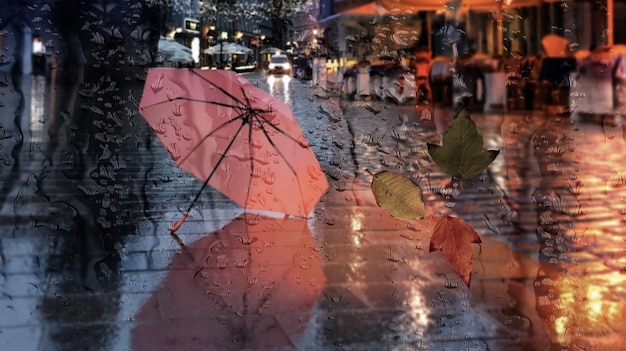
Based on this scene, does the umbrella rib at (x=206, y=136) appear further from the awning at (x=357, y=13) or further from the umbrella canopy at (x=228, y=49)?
the awning at (x=357, y=13)

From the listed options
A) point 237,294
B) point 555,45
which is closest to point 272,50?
point 237,294

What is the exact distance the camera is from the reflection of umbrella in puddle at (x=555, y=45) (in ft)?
18.4

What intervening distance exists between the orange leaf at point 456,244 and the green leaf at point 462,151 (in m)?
0.45

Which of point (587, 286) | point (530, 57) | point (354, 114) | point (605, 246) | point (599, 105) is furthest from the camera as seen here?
point (599, 105)

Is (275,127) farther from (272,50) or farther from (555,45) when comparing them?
(555,45)

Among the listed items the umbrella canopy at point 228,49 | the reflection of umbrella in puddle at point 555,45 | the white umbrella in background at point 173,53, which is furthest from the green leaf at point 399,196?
the reflection of umbrella in puddle at point 555,45

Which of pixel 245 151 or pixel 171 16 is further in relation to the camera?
pixel 245 151

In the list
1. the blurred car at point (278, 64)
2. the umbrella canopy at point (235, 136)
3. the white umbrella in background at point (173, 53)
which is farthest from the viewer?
the umbrella canopy at point (235, 136)

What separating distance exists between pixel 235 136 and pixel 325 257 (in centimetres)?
94

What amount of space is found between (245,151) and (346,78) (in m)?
0.78

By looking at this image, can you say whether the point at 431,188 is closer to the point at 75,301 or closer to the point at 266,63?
the point at 266,63

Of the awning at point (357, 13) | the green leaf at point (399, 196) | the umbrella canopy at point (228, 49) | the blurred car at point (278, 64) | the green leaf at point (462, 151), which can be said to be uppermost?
the awning at point (357, 13)

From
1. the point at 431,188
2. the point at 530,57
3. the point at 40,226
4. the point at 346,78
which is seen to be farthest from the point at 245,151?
the point at 530,57

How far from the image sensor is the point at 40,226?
5.05m
